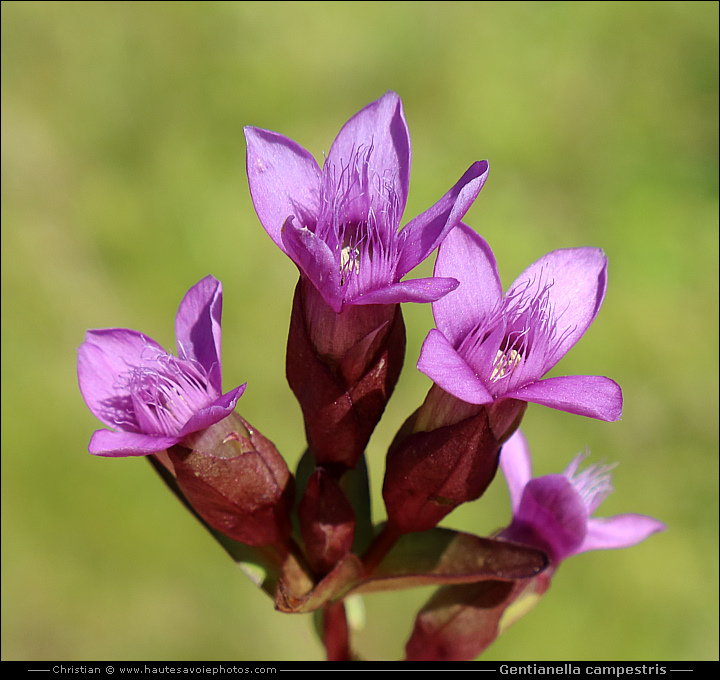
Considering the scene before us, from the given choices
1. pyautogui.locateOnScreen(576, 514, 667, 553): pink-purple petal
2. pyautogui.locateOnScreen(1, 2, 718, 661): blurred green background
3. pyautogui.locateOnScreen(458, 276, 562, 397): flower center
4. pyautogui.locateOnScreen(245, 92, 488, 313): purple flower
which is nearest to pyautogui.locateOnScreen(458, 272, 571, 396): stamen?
pyautogui.locateOnScreen(458, 276, 562, 397): flower center

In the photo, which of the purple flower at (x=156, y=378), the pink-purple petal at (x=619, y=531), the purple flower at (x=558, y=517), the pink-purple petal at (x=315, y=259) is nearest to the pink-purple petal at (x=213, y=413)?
the purple flower at (x=156, y=378)

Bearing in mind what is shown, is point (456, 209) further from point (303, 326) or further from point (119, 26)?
point (119, 26)

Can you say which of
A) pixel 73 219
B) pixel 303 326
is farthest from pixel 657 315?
pixel 303 326

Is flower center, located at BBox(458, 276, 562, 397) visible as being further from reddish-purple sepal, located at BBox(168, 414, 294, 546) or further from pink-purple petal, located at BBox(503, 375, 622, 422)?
reddish-purple sepal, located at BBox(168, 414, 294, 546)

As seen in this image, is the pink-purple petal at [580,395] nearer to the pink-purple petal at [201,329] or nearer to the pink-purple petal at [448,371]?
the pink-purple petal at [448,371]

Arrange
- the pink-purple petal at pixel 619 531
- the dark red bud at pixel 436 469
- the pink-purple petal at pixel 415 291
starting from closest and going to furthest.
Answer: the pink-purple petal at pixel 415 291 → the dark red bud at pixel 436 469 → the pink-purple petal at pixel 619 531

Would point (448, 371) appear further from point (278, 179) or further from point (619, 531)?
point (619, 531)
